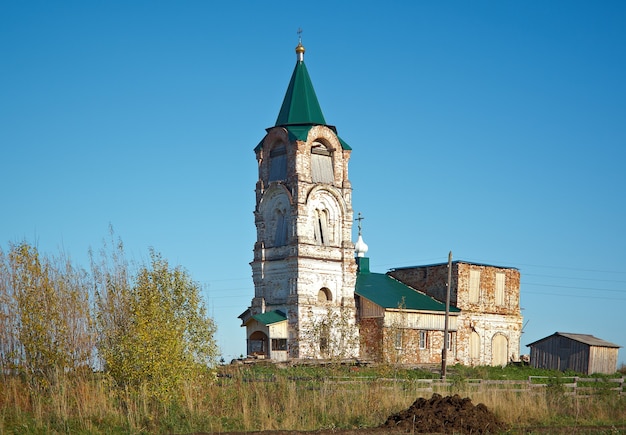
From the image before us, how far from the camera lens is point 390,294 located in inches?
1836

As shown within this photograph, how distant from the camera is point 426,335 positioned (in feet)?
150

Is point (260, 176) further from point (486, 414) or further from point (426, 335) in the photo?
point (486, 414)

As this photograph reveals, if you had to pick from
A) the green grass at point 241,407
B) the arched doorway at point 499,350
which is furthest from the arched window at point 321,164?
the green grass at point 241,407

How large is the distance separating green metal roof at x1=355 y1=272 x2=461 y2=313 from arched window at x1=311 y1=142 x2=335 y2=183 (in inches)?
245

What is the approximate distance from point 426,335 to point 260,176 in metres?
12.4

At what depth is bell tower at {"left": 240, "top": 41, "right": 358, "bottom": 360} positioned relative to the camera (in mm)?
43469

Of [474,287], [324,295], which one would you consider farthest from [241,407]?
[474,287]

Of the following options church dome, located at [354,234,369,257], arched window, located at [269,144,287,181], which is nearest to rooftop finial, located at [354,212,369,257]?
church dome, located at [354,234,369,257]

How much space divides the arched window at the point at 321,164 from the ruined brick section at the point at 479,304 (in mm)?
8285

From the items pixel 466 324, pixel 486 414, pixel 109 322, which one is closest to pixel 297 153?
pixel 466 324

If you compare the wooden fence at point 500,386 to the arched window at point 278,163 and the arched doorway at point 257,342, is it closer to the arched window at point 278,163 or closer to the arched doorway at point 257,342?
the arched doorway at point 257,342

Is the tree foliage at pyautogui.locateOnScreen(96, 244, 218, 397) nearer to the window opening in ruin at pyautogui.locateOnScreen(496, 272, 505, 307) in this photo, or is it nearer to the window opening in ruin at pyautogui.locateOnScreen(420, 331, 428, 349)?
the window opening in ruin at pyautogui.locateOnScreen(420, 331, 428, 349)

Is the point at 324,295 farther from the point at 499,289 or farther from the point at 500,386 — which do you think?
the point at 500,386

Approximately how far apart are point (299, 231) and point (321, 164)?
173 inches
